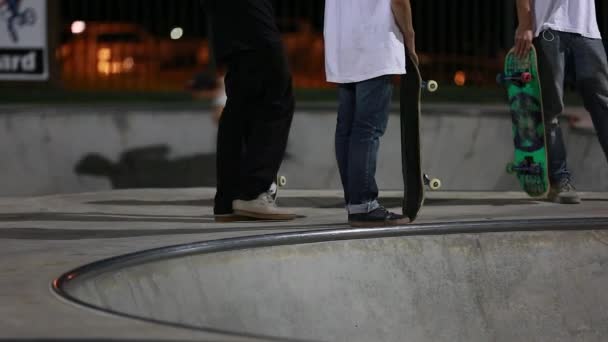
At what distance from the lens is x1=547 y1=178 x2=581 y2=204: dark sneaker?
275 inches

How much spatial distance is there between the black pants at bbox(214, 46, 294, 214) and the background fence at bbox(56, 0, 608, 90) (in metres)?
9.97

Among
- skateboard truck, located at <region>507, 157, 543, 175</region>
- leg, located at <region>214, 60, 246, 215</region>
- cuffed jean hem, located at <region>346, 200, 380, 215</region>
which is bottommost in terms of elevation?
cuffed jean hem, located at <region>346, 200, 380, 215</region>

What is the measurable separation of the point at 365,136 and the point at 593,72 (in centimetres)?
163

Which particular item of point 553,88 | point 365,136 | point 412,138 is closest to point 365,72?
point 365,136

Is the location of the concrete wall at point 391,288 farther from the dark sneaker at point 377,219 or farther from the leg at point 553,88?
the leg at point 553,88

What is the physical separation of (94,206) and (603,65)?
298 centimetres

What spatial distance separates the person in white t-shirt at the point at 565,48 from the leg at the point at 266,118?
152 cm

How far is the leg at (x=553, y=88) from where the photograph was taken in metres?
6.83

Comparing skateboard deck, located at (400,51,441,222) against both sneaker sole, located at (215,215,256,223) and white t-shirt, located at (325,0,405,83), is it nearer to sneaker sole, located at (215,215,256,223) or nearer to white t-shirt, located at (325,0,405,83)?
white t-shirt, located at (325,0,405,83)

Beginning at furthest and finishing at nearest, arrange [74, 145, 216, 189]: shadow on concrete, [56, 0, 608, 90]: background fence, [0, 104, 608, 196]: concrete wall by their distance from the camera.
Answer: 1. [56, 0, 608, 90]: background fence
2. [74, 145, 216, 189]: shadow on concrete
3. [0, 104, 608, 196]: concrete wall

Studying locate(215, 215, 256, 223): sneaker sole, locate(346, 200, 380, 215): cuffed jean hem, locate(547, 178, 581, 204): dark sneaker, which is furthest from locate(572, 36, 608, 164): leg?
locate(215, 215, 256, 223): sneaker sole

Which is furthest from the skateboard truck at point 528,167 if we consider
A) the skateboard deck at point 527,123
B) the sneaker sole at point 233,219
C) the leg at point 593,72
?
the sneaker sole at point 233,219

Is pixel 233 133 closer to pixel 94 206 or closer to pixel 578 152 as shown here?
pixel 94 206

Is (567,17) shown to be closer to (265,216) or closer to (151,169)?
(265,216)
